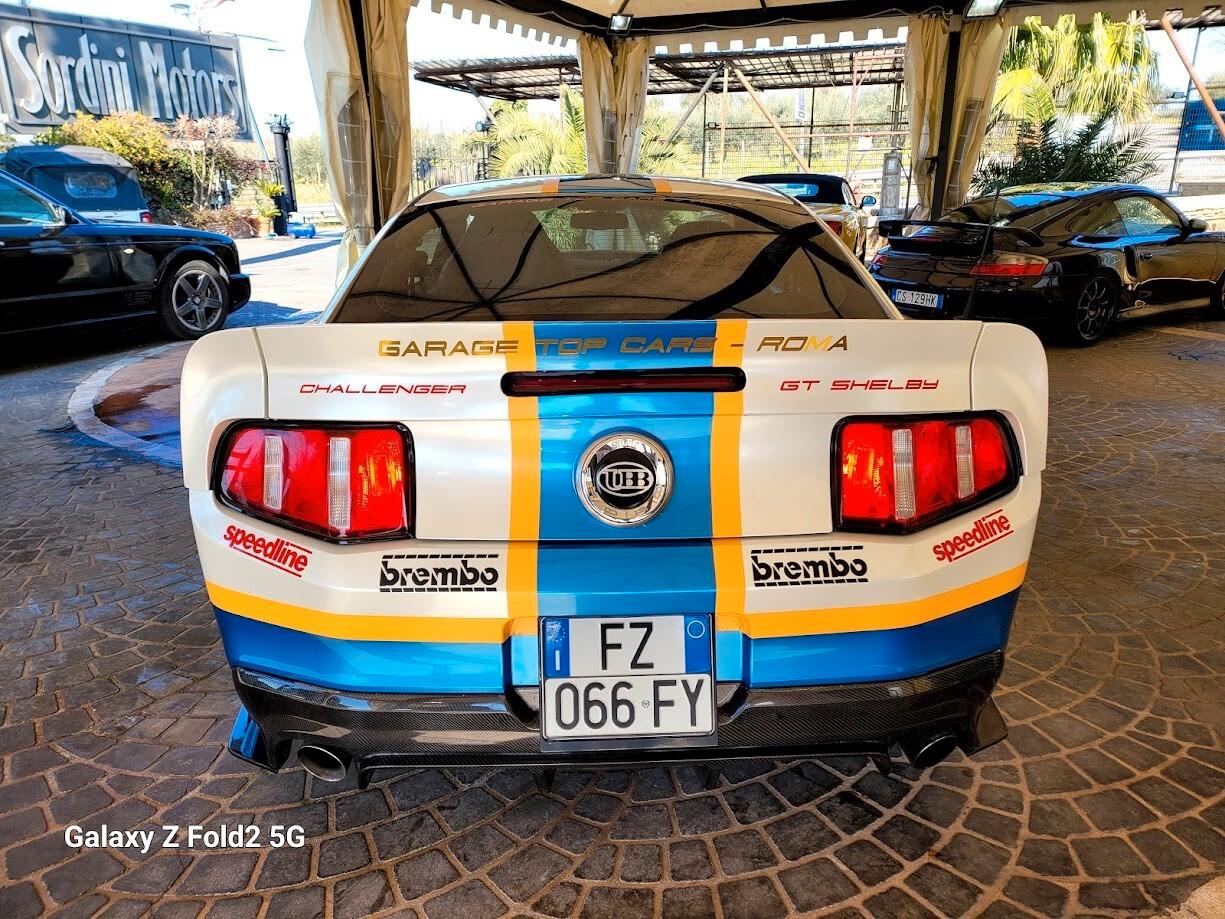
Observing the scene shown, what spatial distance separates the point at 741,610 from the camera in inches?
57.8

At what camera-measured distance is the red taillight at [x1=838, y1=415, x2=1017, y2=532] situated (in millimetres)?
1534

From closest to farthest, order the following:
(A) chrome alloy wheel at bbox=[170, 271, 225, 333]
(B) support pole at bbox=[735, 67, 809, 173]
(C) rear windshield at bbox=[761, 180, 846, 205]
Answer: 1. (A) chrome alloy wheel at bbox=[170, 271, 225, 333]
2. (C) rear windshield at bbox=[761, 180, 846, 205]
3. (B) support pole at bbox=[735, 67, 809, 173]

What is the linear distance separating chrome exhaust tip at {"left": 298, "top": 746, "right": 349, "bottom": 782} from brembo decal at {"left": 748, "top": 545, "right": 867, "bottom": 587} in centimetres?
85

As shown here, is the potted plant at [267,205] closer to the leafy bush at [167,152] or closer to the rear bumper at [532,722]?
the leafy bush at [167,152]

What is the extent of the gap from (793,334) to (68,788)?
1.97 meters

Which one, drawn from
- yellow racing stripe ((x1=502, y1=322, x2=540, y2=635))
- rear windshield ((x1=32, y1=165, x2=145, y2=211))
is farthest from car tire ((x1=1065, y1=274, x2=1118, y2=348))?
rear windshield ((x1=32, y1=165, x2=145, y2=211))

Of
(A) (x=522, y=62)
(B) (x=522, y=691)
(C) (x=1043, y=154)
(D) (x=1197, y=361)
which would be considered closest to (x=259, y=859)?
(B) (x=522, y=691)

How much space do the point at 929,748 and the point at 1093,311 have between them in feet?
23.5

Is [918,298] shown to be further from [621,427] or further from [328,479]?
[328,479]

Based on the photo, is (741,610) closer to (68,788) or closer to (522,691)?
(522,691)

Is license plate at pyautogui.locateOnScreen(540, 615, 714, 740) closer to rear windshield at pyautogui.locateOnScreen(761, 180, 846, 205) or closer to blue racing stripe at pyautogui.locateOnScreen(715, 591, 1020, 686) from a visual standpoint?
blue racing stripe at pyautogui.locateOnScreen(715, 591, 1020, 686)

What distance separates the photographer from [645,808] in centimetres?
190

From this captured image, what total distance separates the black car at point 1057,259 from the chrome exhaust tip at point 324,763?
20.7ft

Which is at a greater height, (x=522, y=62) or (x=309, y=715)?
(x=522, y=62)
